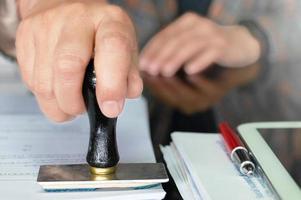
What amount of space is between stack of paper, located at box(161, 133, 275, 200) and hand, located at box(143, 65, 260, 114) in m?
0.12

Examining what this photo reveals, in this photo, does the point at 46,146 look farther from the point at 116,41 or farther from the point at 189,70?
the point at 189,70

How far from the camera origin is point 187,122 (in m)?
0.58

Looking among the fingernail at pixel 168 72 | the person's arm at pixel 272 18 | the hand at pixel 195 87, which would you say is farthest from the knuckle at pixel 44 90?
the person's arm at pixel 272 18

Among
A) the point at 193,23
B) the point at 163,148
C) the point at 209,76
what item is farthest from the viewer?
the point at 193,23

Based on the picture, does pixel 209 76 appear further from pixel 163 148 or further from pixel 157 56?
pixel 163 148

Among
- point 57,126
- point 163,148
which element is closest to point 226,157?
point 163,148

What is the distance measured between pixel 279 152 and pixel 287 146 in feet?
0.06

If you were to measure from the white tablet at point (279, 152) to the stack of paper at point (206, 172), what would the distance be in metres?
0.01

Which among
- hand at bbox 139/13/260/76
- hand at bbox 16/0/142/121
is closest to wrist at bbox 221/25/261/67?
hand at bbox 139/13/260/76

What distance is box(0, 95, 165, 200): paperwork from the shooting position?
1.28 ft

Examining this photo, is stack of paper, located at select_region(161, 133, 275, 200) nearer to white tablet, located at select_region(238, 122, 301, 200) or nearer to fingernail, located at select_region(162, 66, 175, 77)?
white tablet, located at select_region(238, 122, 301, 200)

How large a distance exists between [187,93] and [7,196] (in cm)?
33

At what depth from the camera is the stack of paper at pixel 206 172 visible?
397mm

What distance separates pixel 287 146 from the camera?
46 cm
